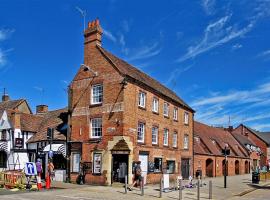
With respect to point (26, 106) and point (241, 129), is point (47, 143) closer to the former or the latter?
point (26, 106)

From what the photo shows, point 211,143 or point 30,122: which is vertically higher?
point 30,122

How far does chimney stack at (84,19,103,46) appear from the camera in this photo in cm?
3166

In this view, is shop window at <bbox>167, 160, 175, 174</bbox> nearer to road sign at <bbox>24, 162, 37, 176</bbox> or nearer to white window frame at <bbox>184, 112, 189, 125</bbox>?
white window frame at <bbox>184, 112, 189, 125</bbox>

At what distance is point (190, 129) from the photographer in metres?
42.1

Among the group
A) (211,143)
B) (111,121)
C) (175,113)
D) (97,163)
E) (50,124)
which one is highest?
(175,113)

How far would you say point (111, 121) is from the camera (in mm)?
29219

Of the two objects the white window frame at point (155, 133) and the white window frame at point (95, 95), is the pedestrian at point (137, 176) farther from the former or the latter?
the white window frame at point (95, 95)

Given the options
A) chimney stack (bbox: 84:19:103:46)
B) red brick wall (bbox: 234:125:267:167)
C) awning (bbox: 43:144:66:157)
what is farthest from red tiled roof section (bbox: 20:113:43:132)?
red brick wall (bbox: 234:125:267:167)

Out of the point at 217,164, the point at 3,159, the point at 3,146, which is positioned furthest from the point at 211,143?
the point at 3,146

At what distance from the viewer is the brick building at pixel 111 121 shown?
28.8 m

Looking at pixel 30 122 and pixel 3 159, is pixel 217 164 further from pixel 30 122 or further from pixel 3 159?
pixel 3 159

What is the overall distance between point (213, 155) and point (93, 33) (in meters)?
24.9

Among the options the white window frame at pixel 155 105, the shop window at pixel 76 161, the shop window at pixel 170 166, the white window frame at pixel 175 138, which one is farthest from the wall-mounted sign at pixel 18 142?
the white window frame at pixel 175 138

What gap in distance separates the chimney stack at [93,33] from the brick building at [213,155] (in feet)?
60.9
